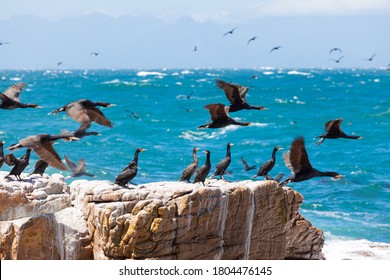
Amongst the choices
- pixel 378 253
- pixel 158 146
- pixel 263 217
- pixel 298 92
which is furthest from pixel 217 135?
pixel 298 92

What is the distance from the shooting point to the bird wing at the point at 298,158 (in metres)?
14.5

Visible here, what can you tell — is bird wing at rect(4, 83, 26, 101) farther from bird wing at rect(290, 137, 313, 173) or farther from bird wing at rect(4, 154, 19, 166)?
bird wing at rect(290, 137, 313, 173)

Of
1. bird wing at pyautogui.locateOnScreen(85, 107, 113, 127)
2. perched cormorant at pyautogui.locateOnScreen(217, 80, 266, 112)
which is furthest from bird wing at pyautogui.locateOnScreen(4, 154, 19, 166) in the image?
perched cormorant at pyautogui.locateOnScreen(217, 80, 266, 112)

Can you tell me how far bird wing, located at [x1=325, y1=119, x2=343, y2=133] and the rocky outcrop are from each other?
11.5ft

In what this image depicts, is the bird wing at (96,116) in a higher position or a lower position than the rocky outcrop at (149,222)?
higher

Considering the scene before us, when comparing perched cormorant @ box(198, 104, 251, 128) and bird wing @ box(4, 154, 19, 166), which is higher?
perched cormorant @ box(198, 104, 251, 128)

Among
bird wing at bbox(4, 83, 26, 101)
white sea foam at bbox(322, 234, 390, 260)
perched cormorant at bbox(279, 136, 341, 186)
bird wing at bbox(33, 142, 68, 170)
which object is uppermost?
bird wing at bbox(4, 83, 26, 101)

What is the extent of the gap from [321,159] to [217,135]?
27.0 ft

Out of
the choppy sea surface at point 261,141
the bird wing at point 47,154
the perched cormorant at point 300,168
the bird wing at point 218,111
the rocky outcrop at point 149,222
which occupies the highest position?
the bird wing at point 218,111

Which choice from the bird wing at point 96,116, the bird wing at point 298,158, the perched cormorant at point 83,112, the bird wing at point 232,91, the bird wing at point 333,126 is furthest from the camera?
the bird wing at point 333,126

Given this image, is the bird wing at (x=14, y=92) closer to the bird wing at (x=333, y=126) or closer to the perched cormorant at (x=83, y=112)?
the perched cormorant at (x=83, y=112)

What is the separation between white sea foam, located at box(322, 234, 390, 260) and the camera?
18406 millimetres

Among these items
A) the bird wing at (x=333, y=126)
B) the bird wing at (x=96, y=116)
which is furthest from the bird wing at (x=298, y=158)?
the bird wing at (x=96, y=116)

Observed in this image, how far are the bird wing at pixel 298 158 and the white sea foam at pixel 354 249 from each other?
11.0 feet
